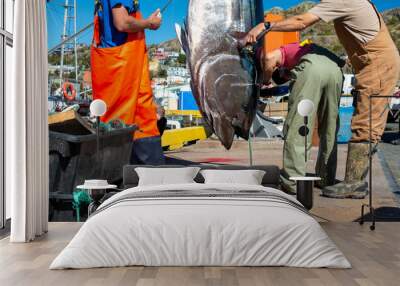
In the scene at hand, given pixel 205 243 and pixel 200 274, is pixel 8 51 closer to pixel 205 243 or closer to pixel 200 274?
pixel 205 243

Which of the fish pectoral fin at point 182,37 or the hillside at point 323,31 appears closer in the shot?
the hillside at point 323,31

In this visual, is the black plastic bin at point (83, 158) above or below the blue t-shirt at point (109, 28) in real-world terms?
below

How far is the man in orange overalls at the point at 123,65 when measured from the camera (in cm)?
508

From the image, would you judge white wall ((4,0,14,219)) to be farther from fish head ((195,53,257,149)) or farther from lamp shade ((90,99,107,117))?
fish head ((195,53,257,149))

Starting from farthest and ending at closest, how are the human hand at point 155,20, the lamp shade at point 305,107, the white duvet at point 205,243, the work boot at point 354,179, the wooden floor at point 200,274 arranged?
the human hand at point 155,20 < the work boot at point 354,179 < the lamp shade at point 305,107 < the white duvet at point 205,243 < the wooden floor at point 200,274

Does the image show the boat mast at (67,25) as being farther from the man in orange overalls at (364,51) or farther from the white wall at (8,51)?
the man in orange overalls at (364,51)

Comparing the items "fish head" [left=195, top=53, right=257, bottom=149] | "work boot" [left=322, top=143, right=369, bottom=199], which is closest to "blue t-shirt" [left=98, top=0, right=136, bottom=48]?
"fish head" [left=195, top=53, right=257, bottom=149]

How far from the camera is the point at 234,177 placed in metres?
4.71

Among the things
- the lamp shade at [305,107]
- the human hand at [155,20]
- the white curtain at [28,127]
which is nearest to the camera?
the white curtain at [28,127]

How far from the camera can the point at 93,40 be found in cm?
508

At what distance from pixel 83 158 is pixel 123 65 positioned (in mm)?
876

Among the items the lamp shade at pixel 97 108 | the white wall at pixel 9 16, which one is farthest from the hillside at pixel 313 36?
the white wall at pixel 9 16

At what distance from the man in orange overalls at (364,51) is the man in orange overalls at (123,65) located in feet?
3.14

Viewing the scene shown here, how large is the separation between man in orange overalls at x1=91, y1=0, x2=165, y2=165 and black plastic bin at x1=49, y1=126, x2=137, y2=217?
0.54 ft
